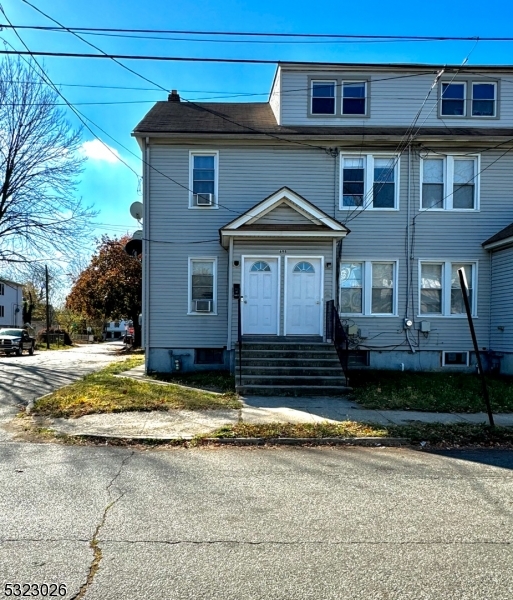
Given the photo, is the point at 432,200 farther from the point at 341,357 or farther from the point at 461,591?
the point at 461,591

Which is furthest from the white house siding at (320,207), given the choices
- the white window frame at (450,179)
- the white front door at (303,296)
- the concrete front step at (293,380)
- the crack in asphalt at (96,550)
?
the crack in asphalt at (96,550)

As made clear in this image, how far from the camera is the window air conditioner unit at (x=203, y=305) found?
1294 cm

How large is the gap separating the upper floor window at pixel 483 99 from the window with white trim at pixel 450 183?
1.77 m

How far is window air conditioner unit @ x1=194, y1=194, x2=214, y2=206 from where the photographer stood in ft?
42.6

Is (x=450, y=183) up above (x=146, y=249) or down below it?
above

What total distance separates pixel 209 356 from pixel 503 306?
893 centimetres

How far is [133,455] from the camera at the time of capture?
5680 mm

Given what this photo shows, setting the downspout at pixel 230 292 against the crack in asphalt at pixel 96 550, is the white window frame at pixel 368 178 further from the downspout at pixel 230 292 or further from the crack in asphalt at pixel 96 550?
the crack in asphalt at pixel 96 550

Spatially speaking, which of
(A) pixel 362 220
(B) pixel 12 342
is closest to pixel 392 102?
(A) pixel 362 220

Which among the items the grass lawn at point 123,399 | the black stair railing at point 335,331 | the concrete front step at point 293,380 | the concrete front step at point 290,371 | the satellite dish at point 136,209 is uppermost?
the satellite dish at point 136,209

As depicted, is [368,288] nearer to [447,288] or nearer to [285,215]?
Result: [447,288]

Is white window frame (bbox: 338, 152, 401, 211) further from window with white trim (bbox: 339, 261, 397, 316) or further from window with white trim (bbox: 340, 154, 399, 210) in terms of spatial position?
window with white trim (bbox: 339, 261, 397, 316)

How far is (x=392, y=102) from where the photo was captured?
13.5 meters

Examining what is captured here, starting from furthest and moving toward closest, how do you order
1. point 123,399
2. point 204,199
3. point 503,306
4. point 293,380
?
point 204,199, point 503,306, point 293,380, point 123,399
